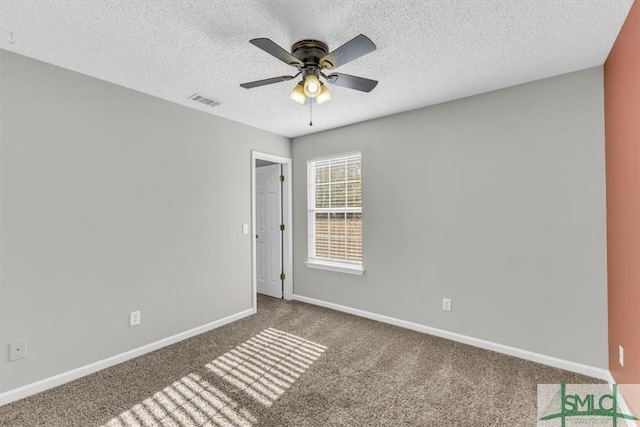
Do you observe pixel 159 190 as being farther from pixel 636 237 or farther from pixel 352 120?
pixel 636 237

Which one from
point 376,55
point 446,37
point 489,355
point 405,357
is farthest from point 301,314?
point 446,37

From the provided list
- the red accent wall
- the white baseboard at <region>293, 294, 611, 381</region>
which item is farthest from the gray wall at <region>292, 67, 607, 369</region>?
the red accent wall

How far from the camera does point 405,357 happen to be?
2771 millimetres

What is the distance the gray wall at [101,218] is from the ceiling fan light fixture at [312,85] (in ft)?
6.09

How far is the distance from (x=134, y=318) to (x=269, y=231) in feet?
7.55

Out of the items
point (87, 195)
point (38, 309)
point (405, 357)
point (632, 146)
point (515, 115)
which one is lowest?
point (405, 357)

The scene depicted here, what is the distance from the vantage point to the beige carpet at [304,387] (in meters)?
1.97

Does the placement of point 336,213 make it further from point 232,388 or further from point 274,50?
point 274,50

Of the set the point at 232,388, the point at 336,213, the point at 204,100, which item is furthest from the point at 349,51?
the point at 336,213

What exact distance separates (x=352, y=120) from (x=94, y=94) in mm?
2627

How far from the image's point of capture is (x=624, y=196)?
1.95 m

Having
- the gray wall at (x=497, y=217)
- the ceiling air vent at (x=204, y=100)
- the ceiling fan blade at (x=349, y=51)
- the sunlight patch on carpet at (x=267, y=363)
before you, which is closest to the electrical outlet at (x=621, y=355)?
the gray wall at (x=497, y=217)

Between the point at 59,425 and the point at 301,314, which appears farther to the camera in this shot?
the point at 301,314

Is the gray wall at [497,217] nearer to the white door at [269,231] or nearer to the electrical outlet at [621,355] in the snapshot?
the electrical outlet at [621,355]
